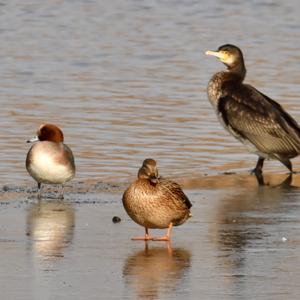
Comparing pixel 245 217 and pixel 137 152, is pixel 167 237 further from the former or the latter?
pixel 137 152

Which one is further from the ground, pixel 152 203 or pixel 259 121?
pixel 152 203

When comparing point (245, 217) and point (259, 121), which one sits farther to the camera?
point (259, 121)

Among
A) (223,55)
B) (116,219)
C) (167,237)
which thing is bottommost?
(223,55)

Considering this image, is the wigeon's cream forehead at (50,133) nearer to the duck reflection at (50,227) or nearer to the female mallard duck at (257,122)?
the duck reflection at (50,227)

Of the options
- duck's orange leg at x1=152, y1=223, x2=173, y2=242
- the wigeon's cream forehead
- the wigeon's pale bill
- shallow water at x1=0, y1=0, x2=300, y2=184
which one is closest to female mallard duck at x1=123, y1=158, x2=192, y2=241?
duck's orange leg at x1=152, y1=223, x2=173, y2=242

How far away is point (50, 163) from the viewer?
12.6 meters

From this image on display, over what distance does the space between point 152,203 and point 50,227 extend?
95cm

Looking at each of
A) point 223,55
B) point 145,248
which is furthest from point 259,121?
point 145,248

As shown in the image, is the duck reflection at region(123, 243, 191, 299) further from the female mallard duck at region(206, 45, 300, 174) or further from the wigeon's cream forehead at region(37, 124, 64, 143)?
the female mallard duck at region(206, 45, 300, 174)

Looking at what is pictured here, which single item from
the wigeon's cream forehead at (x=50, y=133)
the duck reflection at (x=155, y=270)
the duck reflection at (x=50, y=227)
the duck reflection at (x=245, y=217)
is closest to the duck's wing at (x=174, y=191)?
the duck reflection at (x=245, y=217)

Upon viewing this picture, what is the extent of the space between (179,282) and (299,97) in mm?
10987

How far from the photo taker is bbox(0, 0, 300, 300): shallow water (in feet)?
29.8

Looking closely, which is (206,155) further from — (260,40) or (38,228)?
(260,40)

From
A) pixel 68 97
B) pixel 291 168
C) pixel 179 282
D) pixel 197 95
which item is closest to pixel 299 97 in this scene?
pixel 197 95
